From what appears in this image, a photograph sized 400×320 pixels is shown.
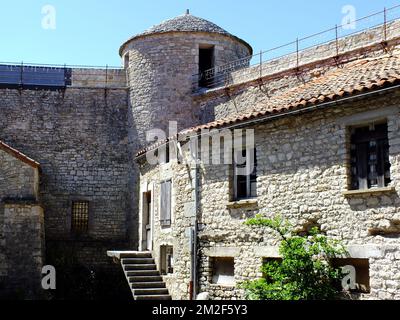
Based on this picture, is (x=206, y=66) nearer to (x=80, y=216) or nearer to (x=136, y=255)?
(x=80, y=216)

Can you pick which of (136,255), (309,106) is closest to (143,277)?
(136,255)

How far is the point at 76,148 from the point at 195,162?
1067cm

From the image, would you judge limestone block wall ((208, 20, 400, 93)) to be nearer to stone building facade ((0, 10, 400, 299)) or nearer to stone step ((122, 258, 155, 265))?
stone building facade ((0, 10, 400, 299))

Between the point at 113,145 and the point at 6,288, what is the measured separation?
294 inches

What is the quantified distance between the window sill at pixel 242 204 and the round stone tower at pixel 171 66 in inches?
385

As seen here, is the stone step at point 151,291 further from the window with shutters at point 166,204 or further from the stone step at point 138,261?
the window with shutters at point 166,204

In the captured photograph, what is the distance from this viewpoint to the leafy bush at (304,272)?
1002 centimetres

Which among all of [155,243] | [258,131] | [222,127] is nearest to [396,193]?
[258,131]

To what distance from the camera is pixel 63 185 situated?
23.0 metres

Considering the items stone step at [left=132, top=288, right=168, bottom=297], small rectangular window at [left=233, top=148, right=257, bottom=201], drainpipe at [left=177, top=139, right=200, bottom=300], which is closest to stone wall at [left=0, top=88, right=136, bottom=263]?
stone step at [left=132, top=288, right=168, bottom=297]

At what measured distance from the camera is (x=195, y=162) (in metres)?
13.8

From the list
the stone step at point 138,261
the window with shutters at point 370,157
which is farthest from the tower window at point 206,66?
the window with shutters at point 370,157

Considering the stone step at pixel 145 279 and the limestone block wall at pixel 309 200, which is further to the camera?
the stone step at pixel 145 279
